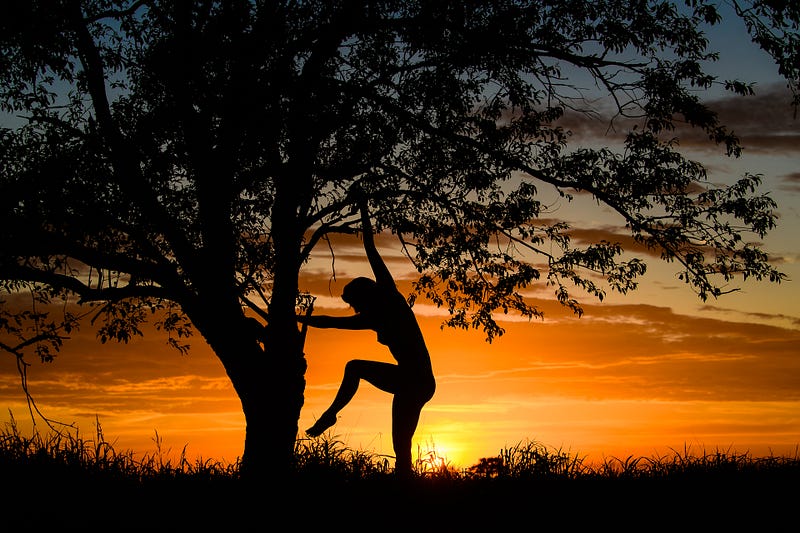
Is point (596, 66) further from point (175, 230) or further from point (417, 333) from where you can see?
point (175, 230)

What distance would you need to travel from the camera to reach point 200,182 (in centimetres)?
1353

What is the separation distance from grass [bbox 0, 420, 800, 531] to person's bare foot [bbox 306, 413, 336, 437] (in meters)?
0.40

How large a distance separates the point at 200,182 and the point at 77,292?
9.96 ft

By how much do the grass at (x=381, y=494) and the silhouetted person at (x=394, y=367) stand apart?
2.11ft

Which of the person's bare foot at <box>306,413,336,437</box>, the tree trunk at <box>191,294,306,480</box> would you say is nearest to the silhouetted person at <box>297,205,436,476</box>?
the person's bare foot at <box>306,413,336,437</box>

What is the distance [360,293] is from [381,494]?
2941 millimetres

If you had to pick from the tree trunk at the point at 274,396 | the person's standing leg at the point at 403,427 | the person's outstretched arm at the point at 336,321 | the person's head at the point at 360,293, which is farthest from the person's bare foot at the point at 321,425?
the tree trunk at the point at 274,396

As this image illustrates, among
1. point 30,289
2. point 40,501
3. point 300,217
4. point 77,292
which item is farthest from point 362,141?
point 40,501

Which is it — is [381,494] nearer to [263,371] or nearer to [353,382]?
[353,382]

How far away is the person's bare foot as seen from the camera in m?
10.9

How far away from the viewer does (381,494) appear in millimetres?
9227

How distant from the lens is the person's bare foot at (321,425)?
10891mm

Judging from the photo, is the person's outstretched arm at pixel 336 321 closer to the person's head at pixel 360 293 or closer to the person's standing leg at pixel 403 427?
the person's head at pixel 360 293

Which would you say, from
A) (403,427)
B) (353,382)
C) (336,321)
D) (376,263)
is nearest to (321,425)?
(353,382)
